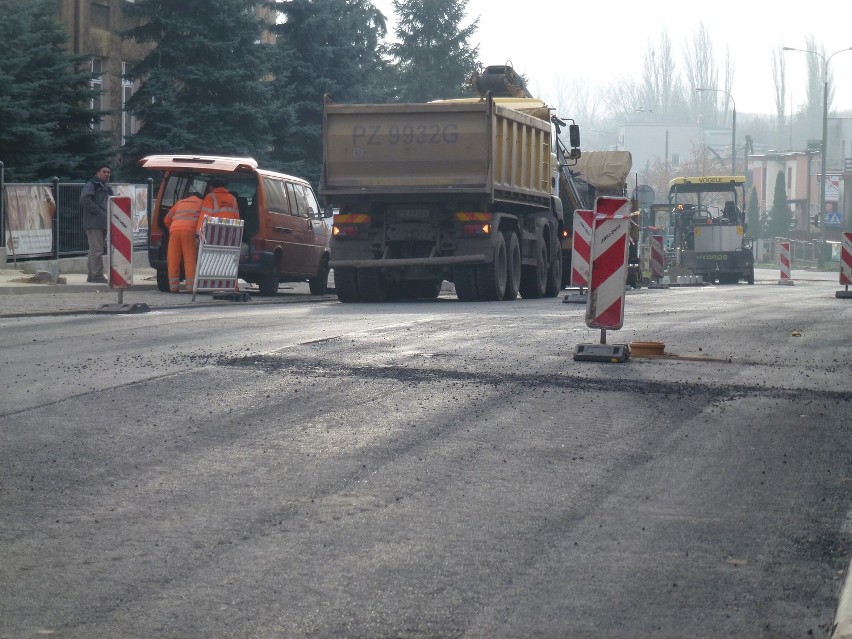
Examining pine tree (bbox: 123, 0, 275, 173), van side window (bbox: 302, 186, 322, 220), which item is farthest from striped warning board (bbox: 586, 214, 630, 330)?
pine tree (bbox: 123, 0, 275, 173)

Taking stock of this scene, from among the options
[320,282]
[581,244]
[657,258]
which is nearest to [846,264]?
[581,244]

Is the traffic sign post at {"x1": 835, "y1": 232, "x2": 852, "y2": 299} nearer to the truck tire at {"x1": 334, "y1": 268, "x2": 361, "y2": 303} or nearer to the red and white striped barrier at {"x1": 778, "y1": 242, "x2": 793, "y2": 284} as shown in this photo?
the truck tire at {"x1": 334, "y1": 268, "x2": 361, "y2": 303}

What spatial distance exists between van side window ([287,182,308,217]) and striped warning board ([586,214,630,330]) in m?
12.5

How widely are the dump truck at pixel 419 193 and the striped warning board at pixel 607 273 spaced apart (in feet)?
28.1

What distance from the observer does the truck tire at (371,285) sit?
2053cm

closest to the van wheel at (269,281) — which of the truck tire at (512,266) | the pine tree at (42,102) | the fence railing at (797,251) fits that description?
the truck tire at (512,266)

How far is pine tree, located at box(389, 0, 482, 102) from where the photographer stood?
2286 inches

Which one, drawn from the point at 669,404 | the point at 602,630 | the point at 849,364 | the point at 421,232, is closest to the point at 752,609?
the point at 602,630

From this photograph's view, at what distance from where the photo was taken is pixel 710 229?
44344 millimetres

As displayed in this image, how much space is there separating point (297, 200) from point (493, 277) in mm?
4640

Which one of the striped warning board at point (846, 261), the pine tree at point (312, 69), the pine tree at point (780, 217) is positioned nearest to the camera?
the striped warning board at point (846, 261)

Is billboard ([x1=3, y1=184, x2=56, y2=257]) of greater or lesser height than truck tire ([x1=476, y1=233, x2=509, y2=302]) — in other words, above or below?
above

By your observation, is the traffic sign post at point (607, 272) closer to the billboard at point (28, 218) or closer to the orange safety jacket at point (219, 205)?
the orange safety jacket at point (219, 205)

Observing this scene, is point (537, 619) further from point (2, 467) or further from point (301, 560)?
point (2, 467)
